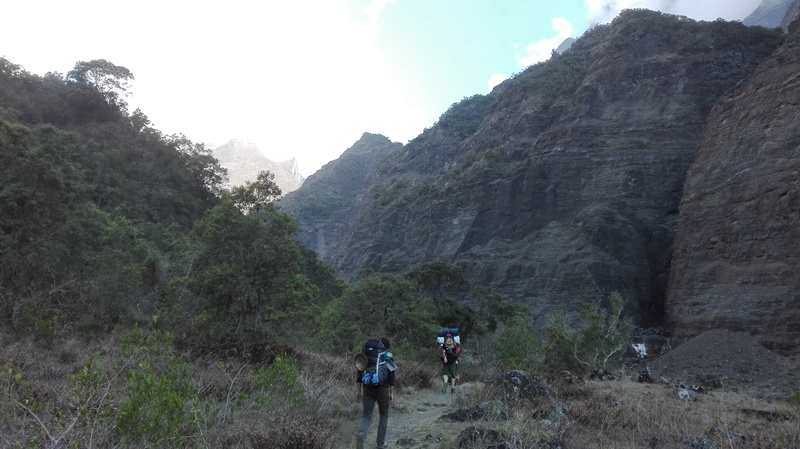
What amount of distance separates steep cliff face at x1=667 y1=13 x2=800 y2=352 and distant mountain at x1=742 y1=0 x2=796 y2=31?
11033 cm

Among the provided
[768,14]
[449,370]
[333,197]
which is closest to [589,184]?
[449,370]

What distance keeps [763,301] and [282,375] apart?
121ft

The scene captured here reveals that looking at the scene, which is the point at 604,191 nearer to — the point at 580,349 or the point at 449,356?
the point at 580,349

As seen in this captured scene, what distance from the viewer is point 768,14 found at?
442ft

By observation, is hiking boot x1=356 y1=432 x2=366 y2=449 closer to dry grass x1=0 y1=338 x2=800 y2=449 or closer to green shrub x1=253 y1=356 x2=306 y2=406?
dry grass x1=0 y1=338 x2=800 y2=449

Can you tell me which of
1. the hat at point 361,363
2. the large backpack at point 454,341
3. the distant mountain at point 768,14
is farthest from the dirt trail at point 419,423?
the distant mountain at point 768,14

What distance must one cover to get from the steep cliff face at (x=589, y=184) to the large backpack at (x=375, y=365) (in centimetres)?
4346

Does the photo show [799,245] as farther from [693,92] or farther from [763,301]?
[693,92]

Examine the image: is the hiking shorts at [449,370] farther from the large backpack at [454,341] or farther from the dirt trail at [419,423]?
the dirt trail at [419,423]

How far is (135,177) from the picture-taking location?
38.5 meters

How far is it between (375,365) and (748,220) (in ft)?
134

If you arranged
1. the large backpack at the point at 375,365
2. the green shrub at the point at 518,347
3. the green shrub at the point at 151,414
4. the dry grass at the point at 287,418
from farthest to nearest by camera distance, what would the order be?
the green shrub at the point at 518,347 → the large backpack at the point at 375,365 → the dry grass at the point at 287,418 → the green shrub at the point at 151,414

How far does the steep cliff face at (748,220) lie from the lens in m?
33.1

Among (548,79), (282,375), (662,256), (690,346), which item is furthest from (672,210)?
(282,375)
